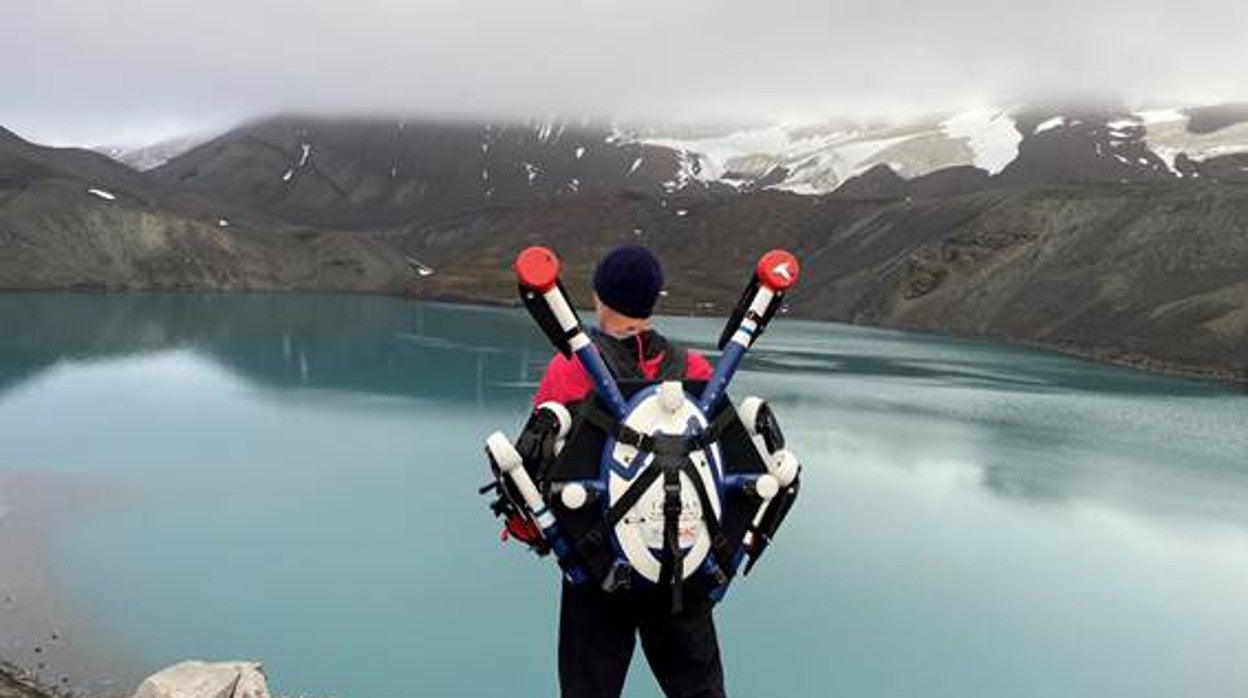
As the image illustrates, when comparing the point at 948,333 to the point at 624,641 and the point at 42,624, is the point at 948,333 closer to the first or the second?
the point at 42,624

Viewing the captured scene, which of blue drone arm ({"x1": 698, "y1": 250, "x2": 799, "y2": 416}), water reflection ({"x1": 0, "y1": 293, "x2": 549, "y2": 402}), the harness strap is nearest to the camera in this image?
the harness strap

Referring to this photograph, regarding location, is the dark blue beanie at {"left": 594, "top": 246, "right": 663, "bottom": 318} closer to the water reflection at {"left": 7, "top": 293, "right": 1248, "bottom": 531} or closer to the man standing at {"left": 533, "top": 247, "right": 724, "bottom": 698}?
the man standing at {"left": 533, "top": 247, "right": 724, "bottom": 698}

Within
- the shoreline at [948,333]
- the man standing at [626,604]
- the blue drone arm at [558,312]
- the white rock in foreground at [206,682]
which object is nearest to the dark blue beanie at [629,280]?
the man standing at [626,604]

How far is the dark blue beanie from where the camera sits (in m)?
4.29

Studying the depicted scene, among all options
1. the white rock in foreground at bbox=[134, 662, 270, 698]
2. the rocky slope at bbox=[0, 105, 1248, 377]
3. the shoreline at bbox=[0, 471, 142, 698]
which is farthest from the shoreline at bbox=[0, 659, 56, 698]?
the rocky slope at bbox=[0, 105, 1248, 377]

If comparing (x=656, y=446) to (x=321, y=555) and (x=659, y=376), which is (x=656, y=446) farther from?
(x=321, y=555)

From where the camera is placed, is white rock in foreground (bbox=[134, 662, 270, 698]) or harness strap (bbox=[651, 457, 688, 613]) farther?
white rock in foreground (bbox=[134, 662, 270, 698])

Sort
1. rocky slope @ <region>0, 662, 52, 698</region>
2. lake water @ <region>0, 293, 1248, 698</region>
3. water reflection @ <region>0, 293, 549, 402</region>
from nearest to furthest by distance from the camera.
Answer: rocky slope @ <region>0, 662, 52, 698</region>, lake water @ <region>0, 293, 1248, 698</region>, water reflection @ <region>0, 293, 549, 402</region>

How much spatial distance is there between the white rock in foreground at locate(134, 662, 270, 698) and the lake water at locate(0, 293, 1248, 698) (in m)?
2.79

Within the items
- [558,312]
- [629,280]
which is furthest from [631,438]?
[629,280]

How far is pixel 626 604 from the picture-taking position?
4.34 metres

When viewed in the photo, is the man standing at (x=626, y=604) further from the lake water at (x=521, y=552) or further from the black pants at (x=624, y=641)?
the lake water at (x=521, y=552)

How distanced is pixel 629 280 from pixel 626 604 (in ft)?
4.07

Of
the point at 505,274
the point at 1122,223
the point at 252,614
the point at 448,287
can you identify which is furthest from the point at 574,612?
the point at 505,274
